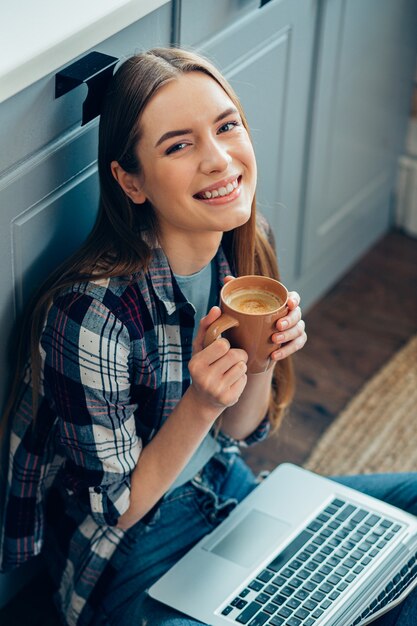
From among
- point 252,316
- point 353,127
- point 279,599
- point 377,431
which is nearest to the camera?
point 252,316

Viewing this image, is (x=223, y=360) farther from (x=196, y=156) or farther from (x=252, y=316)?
(x=196, y=156)

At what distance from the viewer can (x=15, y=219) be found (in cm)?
137

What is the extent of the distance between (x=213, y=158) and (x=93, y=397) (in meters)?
0.35

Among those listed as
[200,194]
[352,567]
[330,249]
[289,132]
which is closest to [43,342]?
[200,194]

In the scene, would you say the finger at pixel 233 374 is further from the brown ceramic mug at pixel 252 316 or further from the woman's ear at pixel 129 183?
the woman's ear at pixel 129 183

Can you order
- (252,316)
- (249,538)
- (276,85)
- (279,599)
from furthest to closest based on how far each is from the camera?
(276,85) → (249,538) → (279,599) → (252,316)

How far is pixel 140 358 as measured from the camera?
1400 millimetres

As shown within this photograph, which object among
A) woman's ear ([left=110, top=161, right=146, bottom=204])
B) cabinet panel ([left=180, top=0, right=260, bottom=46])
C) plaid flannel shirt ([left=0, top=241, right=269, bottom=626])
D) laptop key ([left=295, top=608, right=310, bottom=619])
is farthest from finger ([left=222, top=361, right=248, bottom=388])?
cabinet panel ([left=180, top=0, right=260, bottom=46])

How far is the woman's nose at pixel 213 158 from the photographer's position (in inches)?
51.6

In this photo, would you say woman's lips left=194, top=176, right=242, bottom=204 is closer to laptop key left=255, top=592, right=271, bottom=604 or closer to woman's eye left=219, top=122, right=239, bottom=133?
woman's eye left=219, top=122, right=239, bottom=133

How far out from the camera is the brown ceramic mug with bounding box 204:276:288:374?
4.15 ft

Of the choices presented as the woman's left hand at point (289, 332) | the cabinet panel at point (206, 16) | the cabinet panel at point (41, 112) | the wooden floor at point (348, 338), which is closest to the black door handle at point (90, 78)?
the cabinet panel at point (41, 112)

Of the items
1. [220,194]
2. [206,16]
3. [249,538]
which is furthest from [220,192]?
[249,538]

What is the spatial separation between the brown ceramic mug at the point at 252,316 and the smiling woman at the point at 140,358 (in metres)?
0.02
